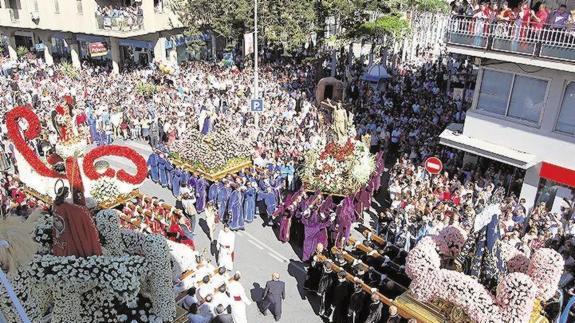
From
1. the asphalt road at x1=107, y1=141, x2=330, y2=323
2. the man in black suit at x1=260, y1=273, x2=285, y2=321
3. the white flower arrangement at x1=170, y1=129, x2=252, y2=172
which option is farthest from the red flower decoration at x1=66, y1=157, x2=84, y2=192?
the white flower arrangement at x1=170, y1=129, x2=252, y2=172

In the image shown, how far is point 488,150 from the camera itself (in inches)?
607

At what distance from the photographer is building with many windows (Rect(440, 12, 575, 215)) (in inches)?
545

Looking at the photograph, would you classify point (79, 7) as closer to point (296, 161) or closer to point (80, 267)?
point (296, 161)

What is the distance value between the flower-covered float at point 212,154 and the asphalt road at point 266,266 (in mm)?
1695

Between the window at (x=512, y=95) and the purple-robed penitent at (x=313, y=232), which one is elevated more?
the window at (x=512, y=95)

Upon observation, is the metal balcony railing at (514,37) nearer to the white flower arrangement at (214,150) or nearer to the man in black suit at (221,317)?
the white flower arrangement at (214,150)

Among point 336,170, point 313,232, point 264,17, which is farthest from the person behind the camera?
point 264,17

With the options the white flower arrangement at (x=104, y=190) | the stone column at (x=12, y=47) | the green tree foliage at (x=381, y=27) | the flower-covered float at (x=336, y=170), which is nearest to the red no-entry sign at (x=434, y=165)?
the flower-covered float at (x=336, y=170)

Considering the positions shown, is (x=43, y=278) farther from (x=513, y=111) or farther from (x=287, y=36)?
(x=287, y=36)

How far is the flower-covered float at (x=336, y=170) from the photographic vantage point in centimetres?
1471

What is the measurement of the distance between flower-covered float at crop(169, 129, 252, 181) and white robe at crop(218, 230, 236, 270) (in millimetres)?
3664

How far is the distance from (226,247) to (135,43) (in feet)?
80.9

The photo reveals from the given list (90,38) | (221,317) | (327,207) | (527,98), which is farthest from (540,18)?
(90,38)

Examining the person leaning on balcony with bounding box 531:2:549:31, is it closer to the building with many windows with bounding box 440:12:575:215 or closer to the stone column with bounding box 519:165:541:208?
the building with many windows with bounding box 440:12:575:215
